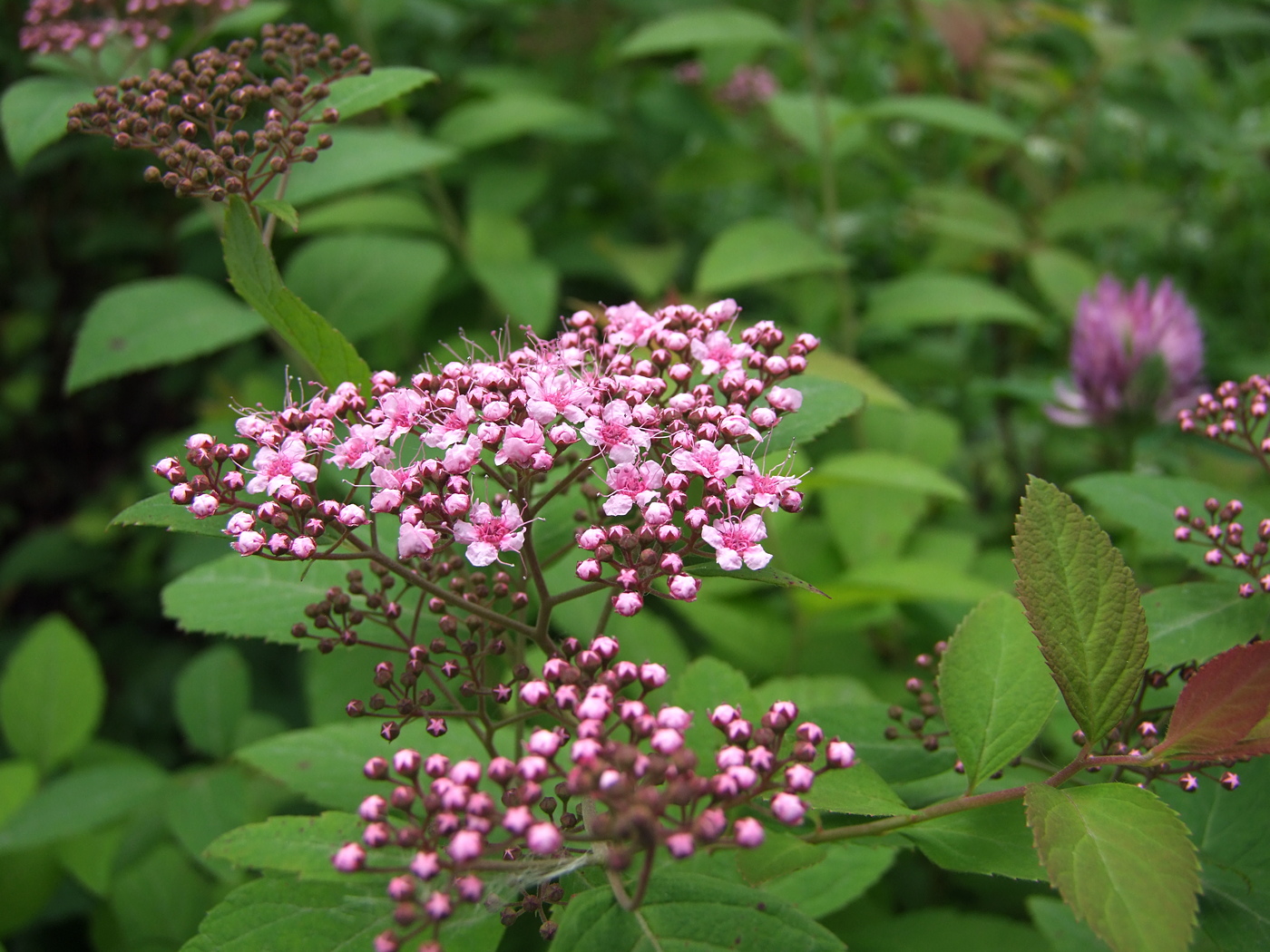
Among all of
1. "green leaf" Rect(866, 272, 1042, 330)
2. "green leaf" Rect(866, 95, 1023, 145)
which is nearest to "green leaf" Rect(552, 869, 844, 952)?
"green leaf" Rect(866, 272, 1042, 330)

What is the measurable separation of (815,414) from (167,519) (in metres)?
1.00

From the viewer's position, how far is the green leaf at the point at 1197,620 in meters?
1.46

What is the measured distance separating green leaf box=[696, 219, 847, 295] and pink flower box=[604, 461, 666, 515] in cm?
157

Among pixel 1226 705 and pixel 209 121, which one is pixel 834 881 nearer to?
pixel 1226 705

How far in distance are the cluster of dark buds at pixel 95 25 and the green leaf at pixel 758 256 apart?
1.52 m

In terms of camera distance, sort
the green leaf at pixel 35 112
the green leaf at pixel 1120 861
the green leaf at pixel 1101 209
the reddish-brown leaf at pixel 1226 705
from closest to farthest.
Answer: the green leaf at pixel 1120 861 < the reddish-brown leaf at pixel 1226 705 < the green leaf at pixel 35 112 < the green leaf at pixel 1101 209

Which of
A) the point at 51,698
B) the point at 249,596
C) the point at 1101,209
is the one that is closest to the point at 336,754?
the point at 249,596

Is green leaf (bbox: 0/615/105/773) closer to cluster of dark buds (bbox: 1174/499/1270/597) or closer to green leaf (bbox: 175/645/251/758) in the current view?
green leaf (bbox: 175/645/251/758)

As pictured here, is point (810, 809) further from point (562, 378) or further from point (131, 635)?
point (131, 635)

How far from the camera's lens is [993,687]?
54.2 inches

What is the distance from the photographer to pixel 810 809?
1.29m

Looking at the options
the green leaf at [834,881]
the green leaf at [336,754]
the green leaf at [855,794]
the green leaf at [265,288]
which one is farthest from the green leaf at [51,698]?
the green leaf at [855,794]

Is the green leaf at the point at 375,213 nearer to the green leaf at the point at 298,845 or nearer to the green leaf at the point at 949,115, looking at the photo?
the green leaf at the point at 949,115

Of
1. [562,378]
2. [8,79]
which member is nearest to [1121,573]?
[562,378]
